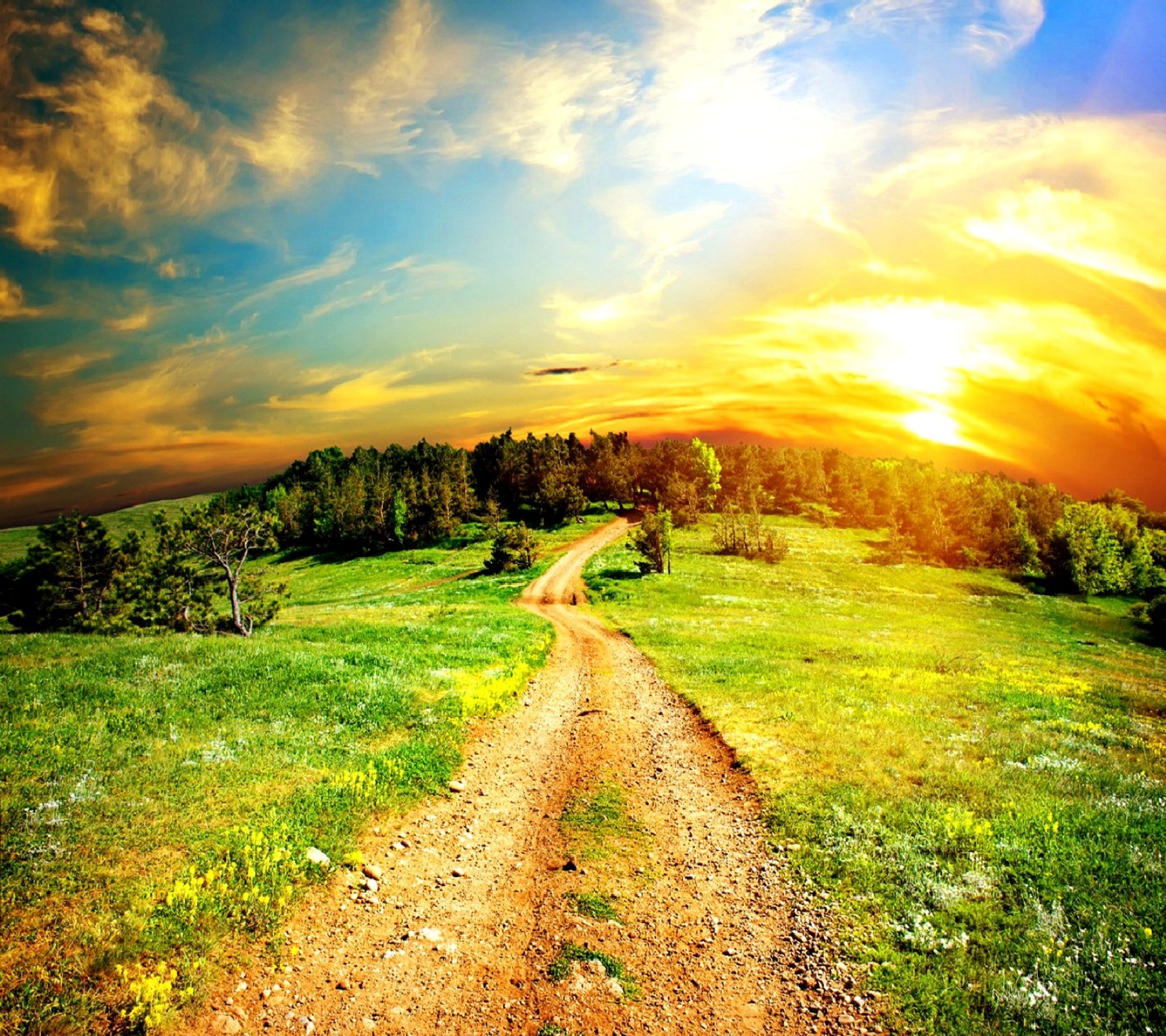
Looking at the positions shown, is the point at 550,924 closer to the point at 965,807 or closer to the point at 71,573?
the point at 965,807

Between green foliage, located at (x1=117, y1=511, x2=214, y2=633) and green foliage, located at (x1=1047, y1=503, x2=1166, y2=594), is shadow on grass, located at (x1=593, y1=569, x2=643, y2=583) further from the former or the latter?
green foliage, located at (x1=1047, y1=503, x2=1166, y2=594)

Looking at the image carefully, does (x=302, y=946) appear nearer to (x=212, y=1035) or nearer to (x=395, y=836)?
(x=212, y=1035)

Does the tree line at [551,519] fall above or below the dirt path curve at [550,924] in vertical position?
above

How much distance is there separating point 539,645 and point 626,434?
380 feet

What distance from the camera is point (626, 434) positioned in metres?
140

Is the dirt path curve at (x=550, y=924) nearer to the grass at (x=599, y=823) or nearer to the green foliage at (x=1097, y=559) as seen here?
the grass at (x=599, y=823)

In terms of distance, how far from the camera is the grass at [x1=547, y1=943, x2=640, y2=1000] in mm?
8023

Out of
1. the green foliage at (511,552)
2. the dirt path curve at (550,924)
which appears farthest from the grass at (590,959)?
the green foliage at (511,552)

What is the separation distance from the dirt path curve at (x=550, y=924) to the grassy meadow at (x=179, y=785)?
105cm

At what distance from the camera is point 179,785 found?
1152 centimetres

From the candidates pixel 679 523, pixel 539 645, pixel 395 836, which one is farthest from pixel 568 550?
pixel 395 836

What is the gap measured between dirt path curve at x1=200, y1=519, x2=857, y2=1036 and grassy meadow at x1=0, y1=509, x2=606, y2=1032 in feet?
3.43

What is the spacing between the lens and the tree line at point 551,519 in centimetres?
3142

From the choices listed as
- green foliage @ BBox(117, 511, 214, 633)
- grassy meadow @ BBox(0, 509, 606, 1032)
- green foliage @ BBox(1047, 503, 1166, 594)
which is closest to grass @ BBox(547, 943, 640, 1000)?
grassy meadow @ BBox(0, 509, 606, 1032)
